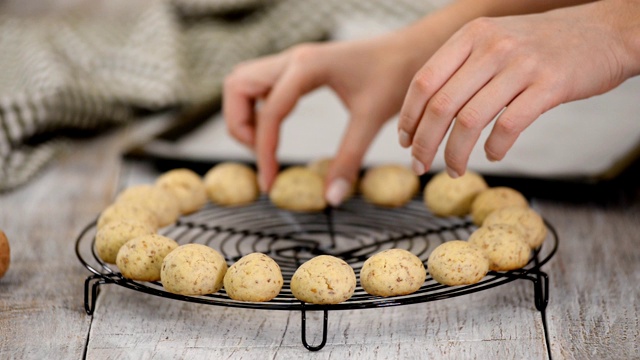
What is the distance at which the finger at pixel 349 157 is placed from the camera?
124 centimetres

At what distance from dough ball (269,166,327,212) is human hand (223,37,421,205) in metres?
0.02

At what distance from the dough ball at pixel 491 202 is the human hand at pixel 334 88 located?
194 mm

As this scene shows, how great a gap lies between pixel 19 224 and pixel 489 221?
2.54 ft

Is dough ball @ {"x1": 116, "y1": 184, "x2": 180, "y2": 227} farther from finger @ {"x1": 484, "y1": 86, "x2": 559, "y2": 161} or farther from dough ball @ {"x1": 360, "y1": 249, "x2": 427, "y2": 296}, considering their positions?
finger @ {"x1": 484, "y1": 86, "x2": 559, "y2": 161}

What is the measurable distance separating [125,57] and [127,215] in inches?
41.0

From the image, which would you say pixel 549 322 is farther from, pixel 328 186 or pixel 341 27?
pixel 341 27

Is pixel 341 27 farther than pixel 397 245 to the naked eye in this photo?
Yes

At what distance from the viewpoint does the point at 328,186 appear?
125cm

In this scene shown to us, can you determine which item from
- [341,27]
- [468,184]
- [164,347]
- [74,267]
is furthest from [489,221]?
[341,27]

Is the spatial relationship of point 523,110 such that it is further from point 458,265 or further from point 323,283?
point 323,283

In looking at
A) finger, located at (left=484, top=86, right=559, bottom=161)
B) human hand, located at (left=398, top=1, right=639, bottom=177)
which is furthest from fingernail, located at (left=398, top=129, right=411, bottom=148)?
finger, located at (left=484, top=86, right=559, bottom=161)

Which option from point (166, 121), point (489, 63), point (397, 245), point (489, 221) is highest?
point (489, 63)

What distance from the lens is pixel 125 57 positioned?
6.77 feet

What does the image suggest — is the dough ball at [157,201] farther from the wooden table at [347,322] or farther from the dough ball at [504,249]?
the dough ball at [504,249]
